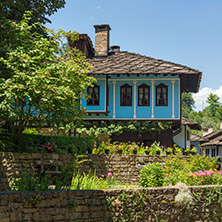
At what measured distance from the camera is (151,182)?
39.3 ft

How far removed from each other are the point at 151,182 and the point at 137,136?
7759 millimetres

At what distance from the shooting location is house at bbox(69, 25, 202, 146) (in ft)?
63.2

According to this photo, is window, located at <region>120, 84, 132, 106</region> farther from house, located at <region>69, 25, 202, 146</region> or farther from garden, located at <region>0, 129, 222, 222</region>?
garden, located at <region>0, 129, 222, 222</region>

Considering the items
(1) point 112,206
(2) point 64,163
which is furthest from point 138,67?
(1) point 112,206

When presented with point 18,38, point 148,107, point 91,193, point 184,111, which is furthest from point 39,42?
point 184,111

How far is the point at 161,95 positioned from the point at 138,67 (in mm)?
2196

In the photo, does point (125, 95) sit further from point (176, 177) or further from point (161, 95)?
point (176, 177)

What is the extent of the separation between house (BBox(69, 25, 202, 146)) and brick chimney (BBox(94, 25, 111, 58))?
150 cm

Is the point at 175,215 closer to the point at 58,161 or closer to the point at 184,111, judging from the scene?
the point at 58,161

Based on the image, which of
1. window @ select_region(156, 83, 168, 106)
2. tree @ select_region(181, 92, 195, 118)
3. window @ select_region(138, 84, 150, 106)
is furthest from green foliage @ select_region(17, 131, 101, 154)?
tree @ select_region(181, 92, 195, 118)

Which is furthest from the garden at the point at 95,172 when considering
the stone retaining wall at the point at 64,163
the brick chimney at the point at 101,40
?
the brick chimney at the point at 101,40

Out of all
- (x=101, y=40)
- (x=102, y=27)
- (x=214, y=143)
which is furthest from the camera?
(x=214, y=143)

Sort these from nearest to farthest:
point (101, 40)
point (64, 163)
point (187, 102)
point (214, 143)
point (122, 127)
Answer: point (64, 163) → point (122, 127) → point (101, 40) → point (214, 143) → point (187, 102)

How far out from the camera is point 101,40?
70.8 feet
